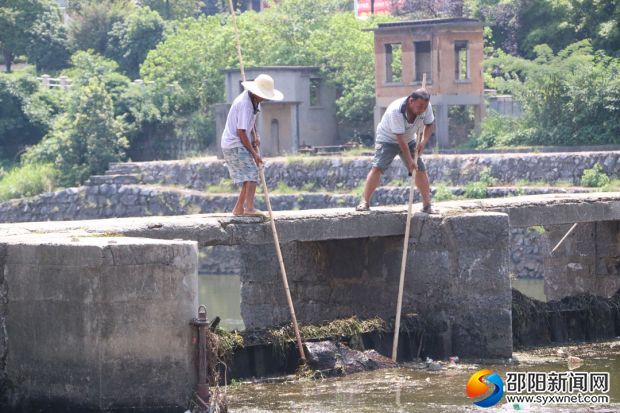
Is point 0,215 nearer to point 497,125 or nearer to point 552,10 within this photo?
point 497,125

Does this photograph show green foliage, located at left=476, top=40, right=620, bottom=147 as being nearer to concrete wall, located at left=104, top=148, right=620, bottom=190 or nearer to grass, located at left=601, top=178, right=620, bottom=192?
concrete wall, located at left=104, top=148, right=620, bottom=190

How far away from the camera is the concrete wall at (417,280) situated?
1177 cm

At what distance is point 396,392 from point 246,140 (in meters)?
2.39

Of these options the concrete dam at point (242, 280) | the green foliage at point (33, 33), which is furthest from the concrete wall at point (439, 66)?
the concrete dam at point (242, 280)

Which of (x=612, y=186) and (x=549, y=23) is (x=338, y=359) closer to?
(x=612, y=186)

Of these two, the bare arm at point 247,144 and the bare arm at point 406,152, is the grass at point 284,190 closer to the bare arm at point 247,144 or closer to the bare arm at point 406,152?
the bare arm at point 406,152

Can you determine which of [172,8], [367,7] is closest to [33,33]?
[172,8]

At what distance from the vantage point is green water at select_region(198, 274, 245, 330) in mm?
20344

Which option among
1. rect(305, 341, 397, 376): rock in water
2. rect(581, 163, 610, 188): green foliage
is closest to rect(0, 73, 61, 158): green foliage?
rect(581, 163, 610, 188): green foliage

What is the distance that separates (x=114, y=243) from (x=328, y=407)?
1947mm

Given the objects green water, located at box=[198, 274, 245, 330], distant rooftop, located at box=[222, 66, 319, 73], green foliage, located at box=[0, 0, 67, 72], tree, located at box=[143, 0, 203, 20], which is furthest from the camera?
tree, located at box=[143, 0, 203, 20]

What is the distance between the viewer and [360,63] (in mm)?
44188

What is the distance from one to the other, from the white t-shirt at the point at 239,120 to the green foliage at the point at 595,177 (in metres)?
20.4

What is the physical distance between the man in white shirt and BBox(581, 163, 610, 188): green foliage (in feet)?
63.0
